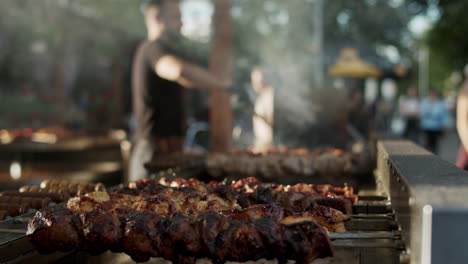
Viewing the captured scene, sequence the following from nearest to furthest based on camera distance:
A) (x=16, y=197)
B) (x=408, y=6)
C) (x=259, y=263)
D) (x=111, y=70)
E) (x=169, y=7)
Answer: (x=259, y=263) < (x=16, y=197) < (x=169, y=7) < (x=111, y=70) < (x=408, y=6)

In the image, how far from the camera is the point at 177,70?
16.0 feet

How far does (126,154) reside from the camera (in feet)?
27.2

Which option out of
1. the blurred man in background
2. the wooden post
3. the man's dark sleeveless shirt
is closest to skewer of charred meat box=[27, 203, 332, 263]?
the blurred man in background

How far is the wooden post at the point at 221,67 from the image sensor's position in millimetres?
6477

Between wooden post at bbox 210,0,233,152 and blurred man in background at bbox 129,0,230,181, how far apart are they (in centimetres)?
90

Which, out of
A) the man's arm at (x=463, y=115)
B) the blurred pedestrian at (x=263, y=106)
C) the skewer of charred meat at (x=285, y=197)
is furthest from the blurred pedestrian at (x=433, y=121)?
the skewer of charred meat at (x=285, y=197)

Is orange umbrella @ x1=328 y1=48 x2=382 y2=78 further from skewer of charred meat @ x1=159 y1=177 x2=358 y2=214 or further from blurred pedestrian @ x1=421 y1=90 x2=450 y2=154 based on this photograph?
skewer of charred meat @ x1=159 y1=177 x2=358 y2=214

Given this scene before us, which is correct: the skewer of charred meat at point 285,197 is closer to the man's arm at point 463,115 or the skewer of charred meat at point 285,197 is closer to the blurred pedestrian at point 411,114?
the man's arm at point 463,115

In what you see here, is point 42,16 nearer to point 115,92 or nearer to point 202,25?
point 115,92

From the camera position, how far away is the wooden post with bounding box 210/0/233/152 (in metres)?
6.48

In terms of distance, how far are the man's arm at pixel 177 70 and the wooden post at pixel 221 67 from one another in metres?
0.92

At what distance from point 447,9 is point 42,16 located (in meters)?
21.0

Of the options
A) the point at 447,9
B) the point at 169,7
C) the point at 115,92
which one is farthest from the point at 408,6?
the point at 169,7

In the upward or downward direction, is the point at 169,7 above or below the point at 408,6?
below
